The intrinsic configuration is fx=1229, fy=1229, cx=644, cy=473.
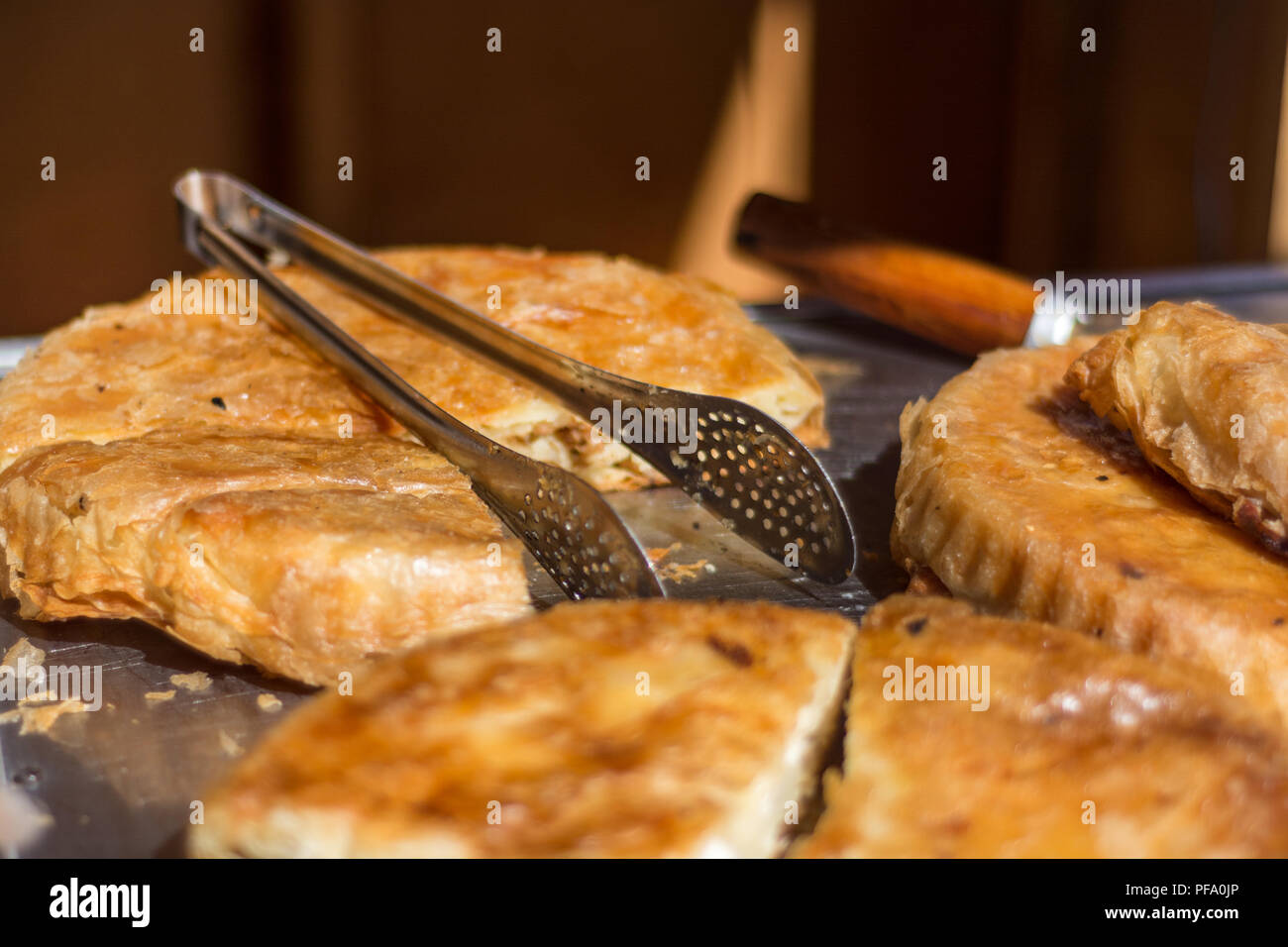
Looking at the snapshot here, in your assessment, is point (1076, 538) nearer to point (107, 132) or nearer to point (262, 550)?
point (262, 550)

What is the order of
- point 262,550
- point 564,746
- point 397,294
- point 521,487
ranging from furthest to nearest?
point 397,294, point 521,487, point 262,550, point 564,746

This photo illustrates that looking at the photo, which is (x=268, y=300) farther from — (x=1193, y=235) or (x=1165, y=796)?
(x=1193, y=235)

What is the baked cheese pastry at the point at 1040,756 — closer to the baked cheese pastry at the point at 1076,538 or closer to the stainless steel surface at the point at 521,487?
the baked cheese pastry at the point at 1076,538

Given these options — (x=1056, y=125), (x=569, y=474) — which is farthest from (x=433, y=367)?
(x=1056, y=125)

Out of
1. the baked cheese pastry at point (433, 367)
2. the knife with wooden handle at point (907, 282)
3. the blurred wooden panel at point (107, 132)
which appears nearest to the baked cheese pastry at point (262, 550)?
the baked cheese pastry at point (433, 367)
